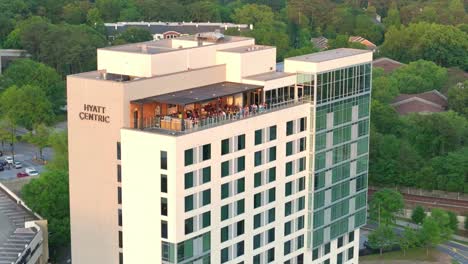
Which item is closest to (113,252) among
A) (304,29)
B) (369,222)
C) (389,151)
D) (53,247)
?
(53,247)

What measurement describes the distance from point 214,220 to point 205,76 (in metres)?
6.33

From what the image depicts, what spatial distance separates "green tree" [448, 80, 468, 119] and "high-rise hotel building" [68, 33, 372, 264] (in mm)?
51925

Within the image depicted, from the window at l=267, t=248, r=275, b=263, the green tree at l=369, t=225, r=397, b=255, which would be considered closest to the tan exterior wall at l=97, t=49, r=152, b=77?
the window at l=267, t=248, r=275, b=263

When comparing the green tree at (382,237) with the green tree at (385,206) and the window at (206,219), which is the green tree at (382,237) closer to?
the green tree at (385,206)

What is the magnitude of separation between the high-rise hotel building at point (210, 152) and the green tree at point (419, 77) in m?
59.6

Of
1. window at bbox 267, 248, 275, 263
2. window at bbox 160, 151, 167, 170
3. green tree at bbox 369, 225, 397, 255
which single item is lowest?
green tree at bbox 369, 225, 397, 255

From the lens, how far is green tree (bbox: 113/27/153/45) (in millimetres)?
116500

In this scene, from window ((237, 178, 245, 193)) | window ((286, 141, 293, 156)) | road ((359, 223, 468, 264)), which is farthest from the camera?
road ((359, 223, 468, 264))

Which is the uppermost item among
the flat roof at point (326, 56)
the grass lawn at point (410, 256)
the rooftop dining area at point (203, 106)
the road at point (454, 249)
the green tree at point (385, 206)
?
the flat roof at point (326, 56)

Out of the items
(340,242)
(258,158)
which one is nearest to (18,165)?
(340,242)

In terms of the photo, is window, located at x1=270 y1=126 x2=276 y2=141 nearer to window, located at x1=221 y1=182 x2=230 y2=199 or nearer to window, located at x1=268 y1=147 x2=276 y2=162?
window, located at x1=268 y1=147 x2=276 y2=162

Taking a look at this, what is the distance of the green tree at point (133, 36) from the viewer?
11650 cm

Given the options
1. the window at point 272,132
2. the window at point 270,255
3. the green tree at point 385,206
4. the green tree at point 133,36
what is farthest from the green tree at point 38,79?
the window at point 272,132

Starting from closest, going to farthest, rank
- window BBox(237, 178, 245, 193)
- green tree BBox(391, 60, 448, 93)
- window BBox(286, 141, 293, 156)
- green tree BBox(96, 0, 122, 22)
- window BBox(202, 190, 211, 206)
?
window BBox(202, 190, 211, 206)
window BBox(237, 178, 245, 193)
window BBox(286, 141, 293, 156)
green tree BBox(391, 60, 448, 93)
green tree BBox(96, 0, 122, 22)
